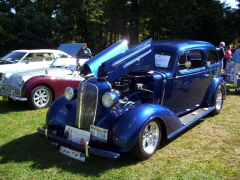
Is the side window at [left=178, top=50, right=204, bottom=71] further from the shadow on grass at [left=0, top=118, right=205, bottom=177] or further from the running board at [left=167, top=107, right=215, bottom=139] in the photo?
the shadow on grass at [left=0, top=118, right=205, bottom=177]

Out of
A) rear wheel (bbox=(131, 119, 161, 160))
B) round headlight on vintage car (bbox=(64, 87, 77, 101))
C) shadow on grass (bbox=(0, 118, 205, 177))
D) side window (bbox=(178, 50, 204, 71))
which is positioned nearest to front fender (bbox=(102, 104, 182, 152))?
rear wheel (bbox=(131, 119, 161, 160))

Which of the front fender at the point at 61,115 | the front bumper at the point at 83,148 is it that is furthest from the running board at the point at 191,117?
the front fender at the point at 61,115

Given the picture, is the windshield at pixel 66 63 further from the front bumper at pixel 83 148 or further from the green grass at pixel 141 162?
the front bumper at pixel 83 148

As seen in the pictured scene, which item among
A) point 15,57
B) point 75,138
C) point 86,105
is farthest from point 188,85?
point 15,57

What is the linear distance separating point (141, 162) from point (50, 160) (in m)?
1.40

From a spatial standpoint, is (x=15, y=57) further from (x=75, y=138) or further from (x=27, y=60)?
(x=75, y=138)

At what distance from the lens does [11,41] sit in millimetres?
25156

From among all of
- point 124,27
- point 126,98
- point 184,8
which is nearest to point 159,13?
point 184,8

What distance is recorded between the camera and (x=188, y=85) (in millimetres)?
4750

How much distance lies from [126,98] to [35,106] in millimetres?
3563

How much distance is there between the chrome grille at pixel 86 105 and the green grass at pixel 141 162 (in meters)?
0.60

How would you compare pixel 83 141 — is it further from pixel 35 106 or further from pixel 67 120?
pixel 35 106

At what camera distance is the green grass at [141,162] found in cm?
306

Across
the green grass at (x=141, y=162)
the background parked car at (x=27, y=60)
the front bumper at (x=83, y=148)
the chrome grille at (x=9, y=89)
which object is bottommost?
the green grass at (x=141, y=162)
